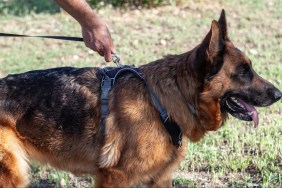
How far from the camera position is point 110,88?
4492 millimetres

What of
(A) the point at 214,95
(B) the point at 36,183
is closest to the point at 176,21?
(B) the point at 36,183

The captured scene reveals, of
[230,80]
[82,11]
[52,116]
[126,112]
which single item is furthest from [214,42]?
[52,116]

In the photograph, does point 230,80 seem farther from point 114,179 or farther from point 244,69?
point 114,179

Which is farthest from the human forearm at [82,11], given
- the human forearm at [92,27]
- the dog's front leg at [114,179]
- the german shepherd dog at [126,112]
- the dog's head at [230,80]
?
the dog's front leg at [114,179]

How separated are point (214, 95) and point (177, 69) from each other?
38 centimetres

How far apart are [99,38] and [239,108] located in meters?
1.35

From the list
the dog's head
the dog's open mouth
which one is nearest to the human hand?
the dog's head

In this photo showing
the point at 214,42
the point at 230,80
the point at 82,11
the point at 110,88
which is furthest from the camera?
the point at 82,11

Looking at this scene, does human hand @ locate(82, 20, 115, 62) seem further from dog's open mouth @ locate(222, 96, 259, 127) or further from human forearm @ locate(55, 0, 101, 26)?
dog's open mouth @ locate(222, 96, 259, 127)

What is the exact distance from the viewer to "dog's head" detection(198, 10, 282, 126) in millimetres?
4203

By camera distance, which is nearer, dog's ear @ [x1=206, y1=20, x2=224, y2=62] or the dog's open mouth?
dog's ear @ [x1=206, y1=20, x2=224, y2=62]

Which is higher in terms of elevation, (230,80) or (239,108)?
(230,80)

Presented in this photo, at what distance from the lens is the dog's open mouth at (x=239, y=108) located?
14.2 ft

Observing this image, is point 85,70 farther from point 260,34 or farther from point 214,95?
point 260,34
